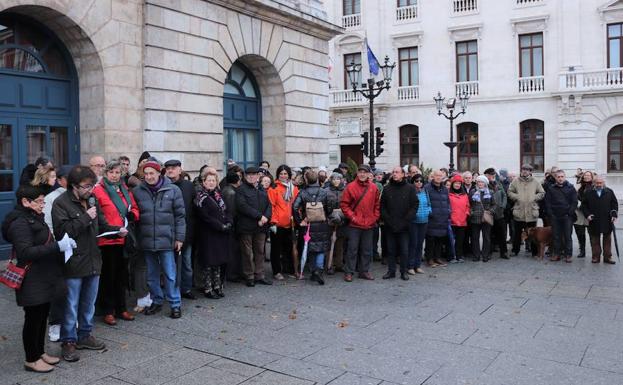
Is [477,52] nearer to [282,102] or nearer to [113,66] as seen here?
[282,102]

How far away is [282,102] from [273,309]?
26.0 feet

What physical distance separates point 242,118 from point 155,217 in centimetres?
755

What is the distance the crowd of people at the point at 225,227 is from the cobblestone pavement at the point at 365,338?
0.42 meters

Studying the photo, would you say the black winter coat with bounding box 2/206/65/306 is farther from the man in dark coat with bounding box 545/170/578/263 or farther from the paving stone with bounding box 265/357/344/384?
the man in dark coat with bounding box 545/170/578/263

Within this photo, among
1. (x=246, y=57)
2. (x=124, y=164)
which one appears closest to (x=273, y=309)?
(x=124, y=164)

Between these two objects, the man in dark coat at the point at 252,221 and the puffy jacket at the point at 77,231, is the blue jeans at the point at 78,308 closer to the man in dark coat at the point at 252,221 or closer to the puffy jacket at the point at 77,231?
the puffy jacket at the point at 77,231

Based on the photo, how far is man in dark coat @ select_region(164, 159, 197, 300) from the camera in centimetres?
756

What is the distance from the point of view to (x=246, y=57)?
13555mm

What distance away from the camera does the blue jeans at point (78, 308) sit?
5.50 metres

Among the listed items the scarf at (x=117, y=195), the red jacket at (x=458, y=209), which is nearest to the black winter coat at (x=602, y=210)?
the red jacket at (x=458, y=209)

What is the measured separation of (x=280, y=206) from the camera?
946 centimetres

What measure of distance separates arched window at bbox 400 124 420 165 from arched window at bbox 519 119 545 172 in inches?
228

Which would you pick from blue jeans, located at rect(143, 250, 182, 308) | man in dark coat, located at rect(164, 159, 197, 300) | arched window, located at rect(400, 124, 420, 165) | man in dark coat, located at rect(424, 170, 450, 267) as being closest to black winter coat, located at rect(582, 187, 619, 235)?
man in dark coat, located at rect(424, 170, 450, 267)

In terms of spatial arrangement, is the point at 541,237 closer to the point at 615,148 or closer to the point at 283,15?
the point at 283,15
